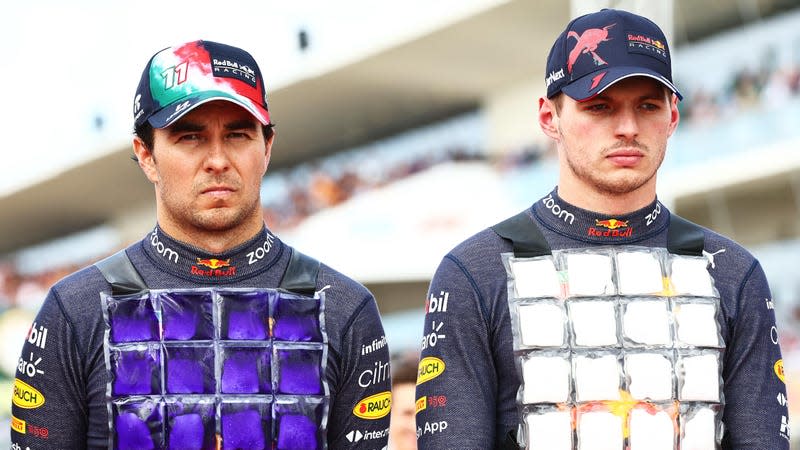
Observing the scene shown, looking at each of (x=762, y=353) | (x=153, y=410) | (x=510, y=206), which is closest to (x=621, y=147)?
(x=762, y=353)

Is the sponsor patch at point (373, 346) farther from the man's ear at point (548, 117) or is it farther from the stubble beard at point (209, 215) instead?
the man's ear at point (548, 117)

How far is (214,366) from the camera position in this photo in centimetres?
345

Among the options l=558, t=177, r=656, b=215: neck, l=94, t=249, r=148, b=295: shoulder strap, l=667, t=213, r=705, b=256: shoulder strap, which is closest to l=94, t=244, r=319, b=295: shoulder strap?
l=94, t=249, r=148, b=295: shoulder strap

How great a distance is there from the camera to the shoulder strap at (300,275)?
11.8 ft

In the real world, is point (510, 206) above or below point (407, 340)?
above

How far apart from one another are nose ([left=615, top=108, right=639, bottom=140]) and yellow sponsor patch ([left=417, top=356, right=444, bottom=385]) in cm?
78

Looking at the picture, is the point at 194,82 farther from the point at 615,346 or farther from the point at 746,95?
the point at 746,95

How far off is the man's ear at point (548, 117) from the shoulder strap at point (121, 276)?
3.97 feet

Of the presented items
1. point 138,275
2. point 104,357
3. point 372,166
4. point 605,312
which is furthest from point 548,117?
point 372,166

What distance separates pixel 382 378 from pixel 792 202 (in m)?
17.2

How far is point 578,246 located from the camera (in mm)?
3627

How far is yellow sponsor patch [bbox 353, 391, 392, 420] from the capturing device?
3.58 m

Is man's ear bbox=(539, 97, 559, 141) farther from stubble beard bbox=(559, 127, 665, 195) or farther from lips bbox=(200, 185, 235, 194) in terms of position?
lips bbox=(200, 185, 235, 194)

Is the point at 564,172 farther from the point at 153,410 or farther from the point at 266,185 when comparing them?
the point at 266,185
